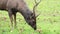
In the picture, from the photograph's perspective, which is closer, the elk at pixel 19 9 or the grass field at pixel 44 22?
the grass field at pixel 44 22

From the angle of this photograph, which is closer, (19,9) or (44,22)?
(19,9)

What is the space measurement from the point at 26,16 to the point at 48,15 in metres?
5.25

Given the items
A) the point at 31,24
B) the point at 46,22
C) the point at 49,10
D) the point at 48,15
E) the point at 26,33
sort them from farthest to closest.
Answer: the point at 49,10, the point at 48,15, the point at 46,22, the point at 31,24, the point at 26,33

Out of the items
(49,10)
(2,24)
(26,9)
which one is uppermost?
(26,9)

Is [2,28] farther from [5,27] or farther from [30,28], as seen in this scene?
[30,28]

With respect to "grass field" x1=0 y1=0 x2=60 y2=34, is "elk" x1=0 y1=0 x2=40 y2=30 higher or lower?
higher

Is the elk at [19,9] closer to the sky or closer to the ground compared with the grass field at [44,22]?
closer to the sky

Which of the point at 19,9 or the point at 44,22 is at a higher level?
the point at 19,9

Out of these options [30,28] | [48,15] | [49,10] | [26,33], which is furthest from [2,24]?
[49,10]

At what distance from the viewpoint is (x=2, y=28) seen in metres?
12.3

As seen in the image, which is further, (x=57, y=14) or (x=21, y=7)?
(x=57, y=14)

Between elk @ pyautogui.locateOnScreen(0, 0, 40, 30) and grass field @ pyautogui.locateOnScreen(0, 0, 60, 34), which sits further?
elk @ pyautogui.locateOnScreen(0, 0, 40, 30)

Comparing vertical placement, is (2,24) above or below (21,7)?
below

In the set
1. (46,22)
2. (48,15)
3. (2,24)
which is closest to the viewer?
(2,24)
